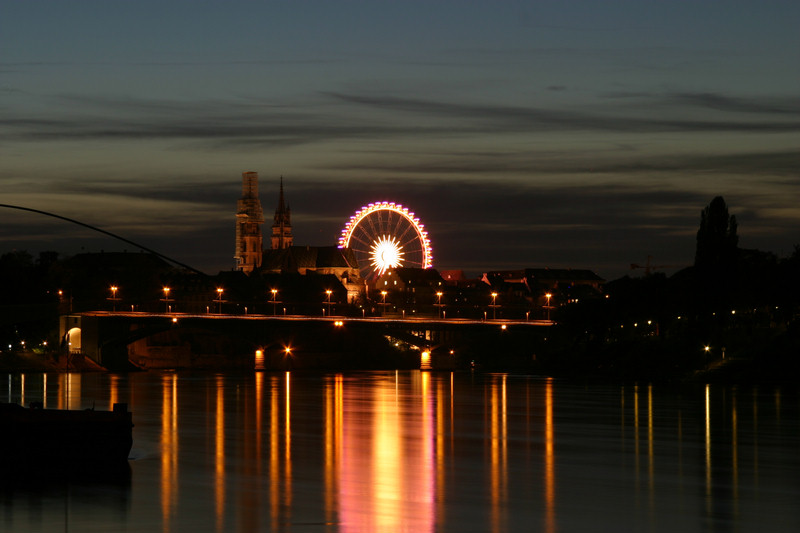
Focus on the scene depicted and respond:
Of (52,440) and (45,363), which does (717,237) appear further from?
(52,440)

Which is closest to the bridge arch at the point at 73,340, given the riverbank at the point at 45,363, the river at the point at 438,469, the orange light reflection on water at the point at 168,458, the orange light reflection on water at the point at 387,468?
the riverbank at the point at 45,363

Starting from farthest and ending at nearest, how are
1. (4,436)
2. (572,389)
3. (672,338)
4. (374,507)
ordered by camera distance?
1. (672,338)
2. (572,389)
3. (4,436)
4. (374,507)

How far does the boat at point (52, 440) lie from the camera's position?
42500 mm

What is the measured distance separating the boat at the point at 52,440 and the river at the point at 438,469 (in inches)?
67.0

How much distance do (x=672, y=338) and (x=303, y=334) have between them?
2423 inches

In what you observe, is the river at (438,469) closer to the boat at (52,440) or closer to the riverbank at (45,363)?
the boat at (52,440)

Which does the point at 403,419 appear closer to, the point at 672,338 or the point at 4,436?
the point at 4,436

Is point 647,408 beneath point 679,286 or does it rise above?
beneath

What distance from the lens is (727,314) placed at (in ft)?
407

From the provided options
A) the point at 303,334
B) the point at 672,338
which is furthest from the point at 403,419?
the point at 303,334

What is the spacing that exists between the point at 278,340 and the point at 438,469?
115552 millimetres

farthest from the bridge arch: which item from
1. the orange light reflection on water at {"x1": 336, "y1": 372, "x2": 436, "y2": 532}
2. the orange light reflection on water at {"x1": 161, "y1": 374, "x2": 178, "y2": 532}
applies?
the orange light reflection on water at {"x1": 336, "y1": 372, "x2": 436, "y2": 532}

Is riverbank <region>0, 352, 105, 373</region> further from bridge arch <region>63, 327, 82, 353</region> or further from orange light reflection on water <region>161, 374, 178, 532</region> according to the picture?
orange light reflection on water <region>161, 374, 178, 532</region>

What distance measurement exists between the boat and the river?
67.0 inches
